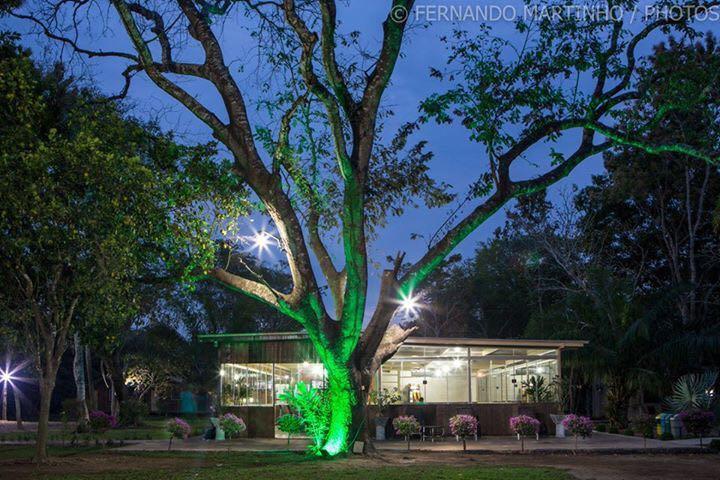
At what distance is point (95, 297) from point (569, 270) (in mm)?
24445

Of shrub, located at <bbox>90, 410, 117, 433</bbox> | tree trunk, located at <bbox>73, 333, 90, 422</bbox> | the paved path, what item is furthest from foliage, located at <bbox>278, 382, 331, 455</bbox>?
tree trunk, located at <bbox>73, 333, 90, 422</bbox>

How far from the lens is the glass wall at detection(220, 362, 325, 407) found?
24172mm

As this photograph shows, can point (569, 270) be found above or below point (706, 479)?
above

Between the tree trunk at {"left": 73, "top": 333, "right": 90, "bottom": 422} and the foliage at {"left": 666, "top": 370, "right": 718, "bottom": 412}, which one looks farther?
the tree trunk at {"left": 73, "top": 333, "right": 90, "bottom": 422}

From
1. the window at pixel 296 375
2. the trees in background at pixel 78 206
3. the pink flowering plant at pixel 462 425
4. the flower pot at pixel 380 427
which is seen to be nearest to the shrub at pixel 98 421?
the window at pixel 296 375

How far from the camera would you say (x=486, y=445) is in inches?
792

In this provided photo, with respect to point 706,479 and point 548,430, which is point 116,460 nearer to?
point 706,479

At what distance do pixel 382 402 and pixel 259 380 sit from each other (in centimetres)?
384

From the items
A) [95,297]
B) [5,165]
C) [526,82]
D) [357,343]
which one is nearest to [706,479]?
[357,343]

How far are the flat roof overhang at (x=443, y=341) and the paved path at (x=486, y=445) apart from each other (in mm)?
2777

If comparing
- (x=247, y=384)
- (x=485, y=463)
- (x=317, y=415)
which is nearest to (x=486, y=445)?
(x=485, y=463)

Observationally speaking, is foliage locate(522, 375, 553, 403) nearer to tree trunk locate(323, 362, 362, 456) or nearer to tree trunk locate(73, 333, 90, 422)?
tree trunk locate(323, 362, 362, 456)

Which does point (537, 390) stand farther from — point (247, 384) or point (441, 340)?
point (247, 384)

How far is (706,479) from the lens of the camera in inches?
472
